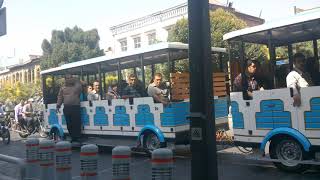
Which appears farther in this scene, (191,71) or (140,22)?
(140,22)

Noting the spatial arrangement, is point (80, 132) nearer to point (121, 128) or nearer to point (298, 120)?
point (121, 128)

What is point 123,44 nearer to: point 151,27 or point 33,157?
point 151,27

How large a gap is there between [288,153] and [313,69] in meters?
1.85

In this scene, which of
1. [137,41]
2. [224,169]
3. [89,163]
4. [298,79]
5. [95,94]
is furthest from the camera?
[137,41]

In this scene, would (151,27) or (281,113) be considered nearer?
(281,113)

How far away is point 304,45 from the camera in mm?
9227

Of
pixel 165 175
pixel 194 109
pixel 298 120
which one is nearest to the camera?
pixel 165 175

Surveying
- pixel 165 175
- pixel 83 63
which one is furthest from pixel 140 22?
pixel 165 175

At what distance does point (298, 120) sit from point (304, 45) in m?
2.48

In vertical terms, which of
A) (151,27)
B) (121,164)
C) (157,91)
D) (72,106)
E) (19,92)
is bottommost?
(121,164)

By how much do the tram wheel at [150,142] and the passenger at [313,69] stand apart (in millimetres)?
3680

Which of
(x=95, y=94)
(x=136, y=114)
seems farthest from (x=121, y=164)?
(x=95, y=94)

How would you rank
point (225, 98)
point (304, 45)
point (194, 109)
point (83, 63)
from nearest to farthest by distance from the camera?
1. point (194, 109)
2. point (304, 45)
3. point (225, 98)
4. point (83, 63)

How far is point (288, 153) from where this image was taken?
25.2ft
